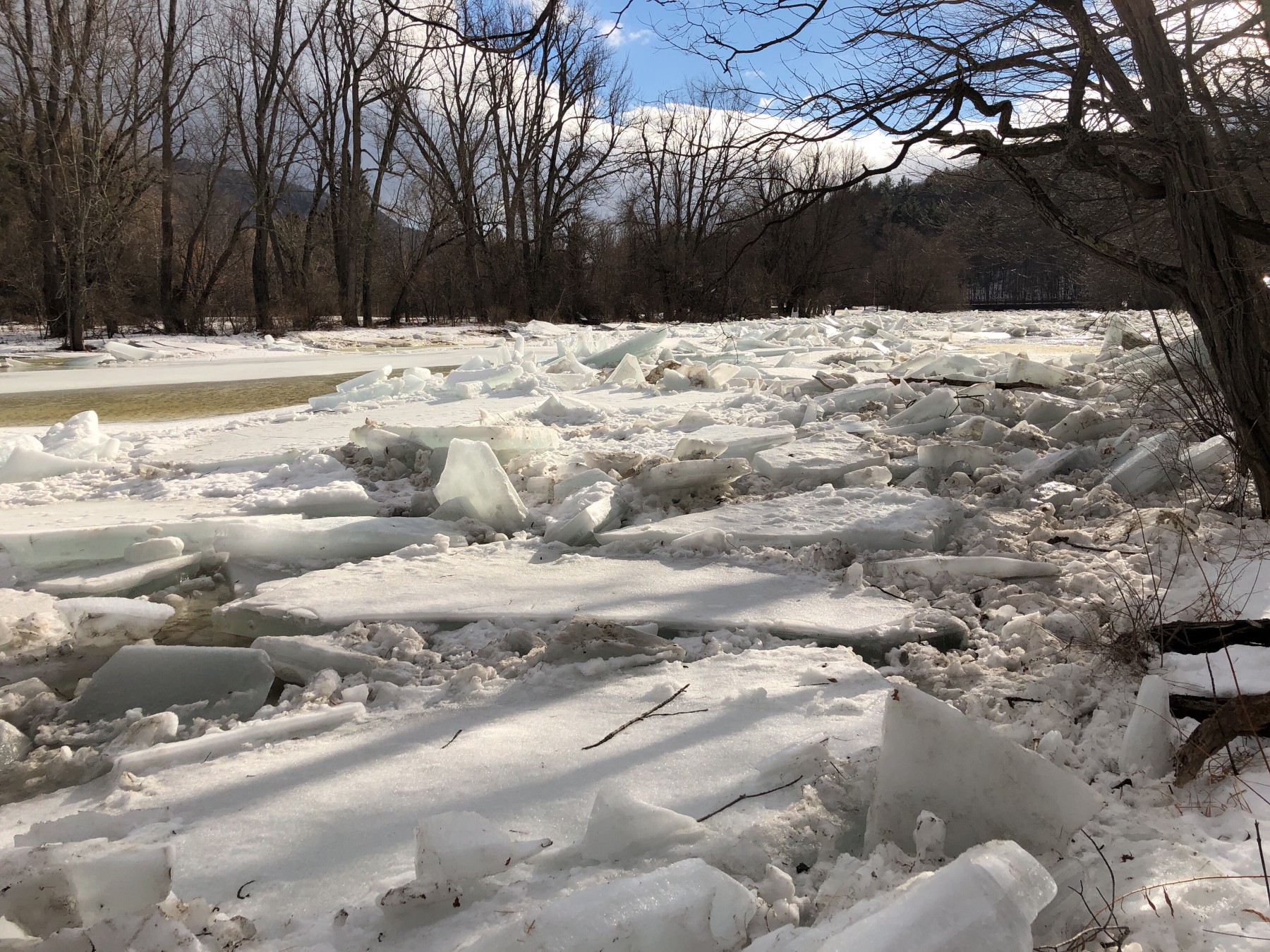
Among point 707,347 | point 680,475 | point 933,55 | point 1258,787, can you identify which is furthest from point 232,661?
point 707,347

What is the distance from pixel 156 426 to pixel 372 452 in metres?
2.30

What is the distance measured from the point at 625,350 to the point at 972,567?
616cm

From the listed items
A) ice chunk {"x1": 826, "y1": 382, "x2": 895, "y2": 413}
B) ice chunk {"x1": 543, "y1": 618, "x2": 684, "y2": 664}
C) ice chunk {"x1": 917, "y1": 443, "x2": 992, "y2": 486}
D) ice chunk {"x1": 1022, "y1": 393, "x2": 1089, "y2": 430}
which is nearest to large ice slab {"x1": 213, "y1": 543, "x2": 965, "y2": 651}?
ice chunk {"x1": 543, "y1": 618, "x2": 684, "y2": 664}

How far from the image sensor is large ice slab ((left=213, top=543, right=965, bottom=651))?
7.31ft

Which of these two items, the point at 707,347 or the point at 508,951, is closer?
the point at 508,951

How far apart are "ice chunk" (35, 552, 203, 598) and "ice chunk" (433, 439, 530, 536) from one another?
95 centimetres

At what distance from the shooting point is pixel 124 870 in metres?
1.17

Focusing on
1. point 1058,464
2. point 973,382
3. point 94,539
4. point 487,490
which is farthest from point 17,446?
point 973,382

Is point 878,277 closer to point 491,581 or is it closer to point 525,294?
point 525,294

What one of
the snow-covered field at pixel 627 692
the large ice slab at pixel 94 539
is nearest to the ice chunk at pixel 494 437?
the snow-covered field at pixel 627 692

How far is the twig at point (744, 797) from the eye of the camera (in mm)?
1377

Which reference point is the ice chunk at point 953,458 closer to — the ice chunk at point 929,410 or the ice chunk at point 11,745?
the ice chunk at point 929,410

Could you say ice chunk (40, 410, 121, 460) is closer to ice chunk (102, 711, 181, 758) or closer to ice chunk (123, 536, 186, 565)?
ice chunk (123, 536, 186, 565)

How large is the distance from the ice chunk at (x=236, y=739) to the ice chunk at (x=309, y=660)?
0.71 feet
